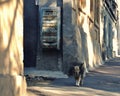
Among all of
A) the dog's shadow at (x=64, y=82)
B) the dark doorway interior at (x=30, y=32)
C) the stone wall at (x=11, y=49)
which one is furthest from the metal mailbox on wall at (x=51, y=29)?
the stone wall at (x=11, y=49)

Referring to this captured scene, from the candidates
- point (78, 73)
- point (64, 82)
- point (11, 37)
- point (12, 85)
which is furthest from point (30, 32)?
Result: point (12, 85)

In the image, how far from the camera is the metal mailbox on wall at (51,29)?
19156 mm

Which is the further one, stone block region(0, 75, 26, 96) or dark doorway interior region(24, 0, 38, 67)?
dark doorway interior region(24, 0, 38, 67)

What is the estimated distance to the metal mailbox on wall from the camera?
19.2 m

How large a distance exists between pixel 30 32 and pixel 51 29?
1899 mm

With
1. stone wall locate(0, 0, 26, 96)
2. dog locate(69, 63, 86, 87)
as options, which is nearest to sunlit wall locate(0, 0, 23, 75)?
stone wall locate(0, 0, 26, 96)

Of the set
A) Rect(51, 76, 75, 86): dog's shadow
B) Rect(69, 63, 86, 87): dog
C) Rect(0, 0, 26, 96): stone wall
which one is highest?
Rect(0, 0, 26, 96): stone wall

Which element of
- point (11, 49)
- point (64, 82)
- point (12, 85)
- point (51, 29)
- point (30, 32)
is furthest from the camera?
point (30, 32)

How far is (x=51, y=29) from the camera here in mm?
19172

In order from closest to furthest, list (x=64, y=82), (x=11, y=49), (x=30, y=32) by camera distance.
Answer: (x=11, y=49) < (x=64, y=82) < (x=30, y=32)

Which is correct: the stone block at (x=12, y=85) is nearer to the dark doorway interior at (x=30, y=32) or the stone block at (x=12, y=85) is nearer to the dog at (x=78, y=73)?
the dog at (x=78, y=73)

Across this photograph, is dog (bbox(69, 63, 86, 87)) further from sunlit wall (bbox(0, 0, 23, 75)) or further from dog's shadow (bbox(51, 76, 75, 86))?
sunlit wall (bbox(0, 0, 23, 75))

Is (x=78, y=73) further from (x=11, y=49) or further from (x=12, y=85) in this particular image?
(x=12, y=85)

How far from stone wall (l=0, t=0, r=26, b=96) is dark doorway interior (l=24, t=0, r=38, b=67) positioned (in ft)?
32.3
